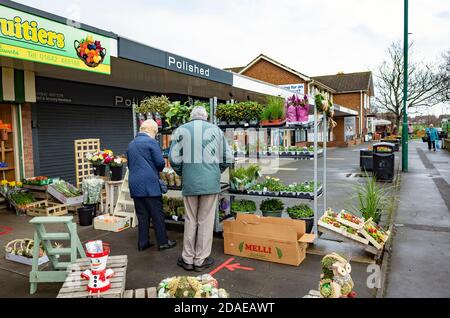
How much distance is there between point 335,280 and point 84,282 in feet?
6.77

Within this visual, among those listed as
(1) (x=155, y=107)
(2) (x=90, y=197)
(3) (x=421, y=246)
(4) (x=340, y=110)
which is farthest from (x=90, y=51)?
(4) (x=340, y=110)

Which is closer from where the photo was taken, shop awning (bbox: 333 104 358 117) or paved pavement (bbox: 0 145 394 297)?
paved pavement (bbox: 0 145 394 297)

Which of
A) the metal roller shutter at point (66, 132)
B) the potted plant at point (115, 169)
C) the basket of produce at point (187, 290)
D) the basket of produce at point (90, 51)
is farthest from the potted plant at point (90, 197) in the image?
the basket of produce at point (187, 290)

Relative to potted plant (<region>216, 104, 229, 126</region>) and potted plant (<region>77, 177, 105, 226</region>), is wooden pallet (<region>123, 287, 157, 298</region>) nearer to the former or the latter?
potted plant (<region>216, 104, 229, 126</region>)

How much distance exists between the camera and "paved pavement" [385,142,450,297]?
3.77 metres

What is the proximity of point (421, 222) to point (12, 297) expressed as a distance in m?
6.27

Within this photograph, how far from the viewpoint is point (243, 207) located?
18.1 ft

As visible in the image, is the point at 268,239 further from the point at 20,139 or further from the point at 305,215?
the point at 20,139

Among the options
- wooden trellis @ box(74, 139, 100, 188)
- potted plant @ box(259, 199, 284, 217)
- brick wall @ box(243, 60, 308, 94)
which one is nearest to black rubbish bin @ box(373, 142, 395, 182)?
potted plant @ box(259, 199, 284, 217)

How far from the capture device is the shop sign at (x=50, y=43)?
17.0ft

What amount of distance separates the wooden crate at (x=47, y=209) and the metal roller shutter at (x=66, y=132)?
183 centimetres

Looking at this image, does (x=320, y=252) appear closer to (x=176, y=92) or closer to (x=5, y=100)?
(x=5, y=100)

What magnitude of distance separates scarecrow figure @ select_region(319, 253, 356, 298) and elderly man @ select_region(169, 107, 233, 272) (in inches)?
67.8
